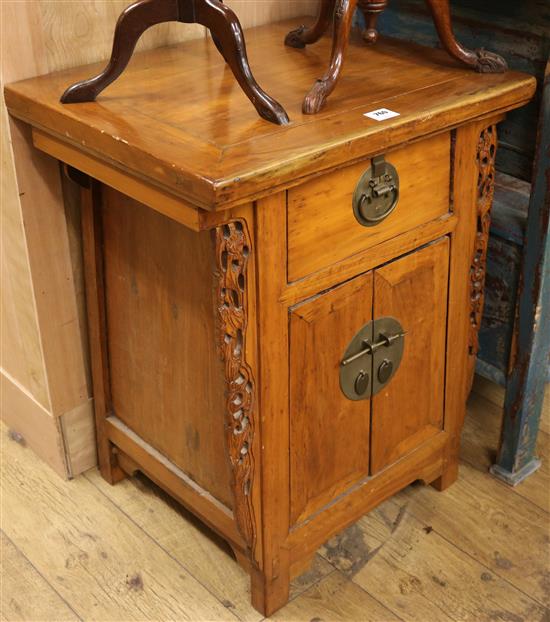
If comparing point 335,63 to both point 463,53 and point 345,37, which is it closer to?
point 345,37

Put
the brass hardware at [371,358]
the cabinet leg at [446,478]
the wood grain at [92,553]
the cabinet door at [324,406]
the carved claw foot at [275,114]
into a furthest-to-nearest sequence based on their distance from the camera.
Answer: the cabinet leg at [446,478] < the wood grain at [92,553] < the brass hardware at [371,358] < the cabinet door at [324,406] < the carved claw foot at [275,114]

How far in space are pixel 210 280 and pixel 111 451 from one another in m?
0.66

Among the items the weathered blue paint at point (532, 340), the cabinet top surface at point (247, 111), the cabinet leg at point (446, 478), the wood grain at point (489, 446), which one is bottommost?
the wood grain at point (489, 446)

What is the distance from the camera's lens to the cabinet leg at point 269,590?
168 centimetres

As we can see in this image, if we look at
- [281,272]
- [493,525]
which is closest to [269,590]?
[493,525]

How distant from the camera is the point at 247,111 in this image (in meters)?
1.46

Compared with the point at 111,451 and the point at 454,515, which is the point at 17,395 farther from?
the point at 454,515

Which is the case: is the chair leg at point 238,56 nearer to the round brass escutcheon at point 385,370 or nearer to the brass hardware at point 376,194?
the brass hardware at point 376,194

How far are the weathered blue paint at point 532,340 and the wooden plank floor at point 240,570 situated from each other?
7cm

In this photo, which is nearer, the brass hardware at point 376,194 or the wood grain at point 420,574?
the brass hardware at point 376,194

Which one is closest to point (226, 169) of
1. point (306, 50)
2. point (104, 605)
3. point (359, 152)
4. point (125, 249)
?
point (359, 152)

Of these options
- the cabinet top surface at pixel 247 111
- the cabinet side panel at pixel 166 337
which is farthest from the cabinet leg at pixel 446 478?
the cabinet top surface at pixel 247 111

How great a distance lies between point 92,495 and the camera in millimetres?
2010

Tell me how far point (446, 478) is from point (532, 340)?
366 mm
